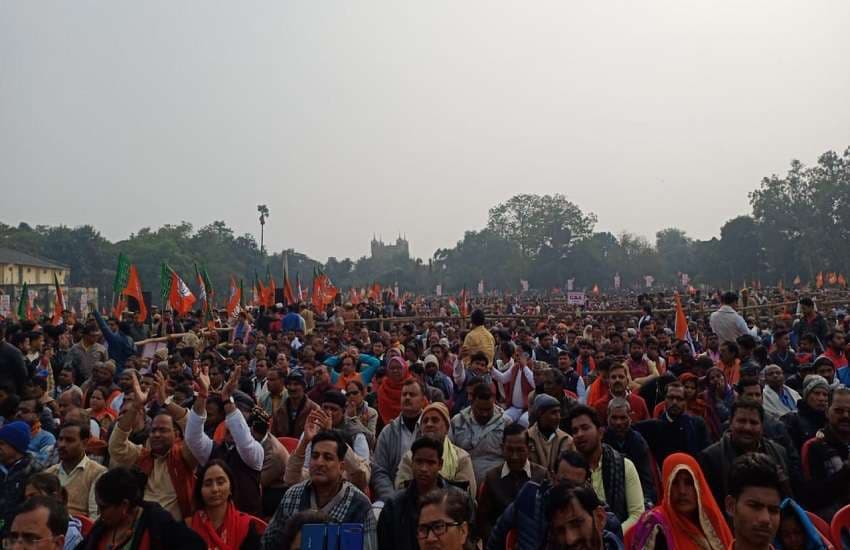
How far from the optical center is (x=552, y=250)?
331 ft

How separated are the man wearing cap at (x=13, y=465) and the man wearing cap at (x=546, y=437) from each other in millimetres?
3408

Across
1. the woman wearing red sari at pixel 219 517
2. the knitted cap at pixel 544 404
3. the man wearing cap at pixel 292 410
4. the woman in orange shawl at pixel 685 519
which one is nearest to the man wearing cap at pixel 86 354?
the man wearing cap at pixel 292 410

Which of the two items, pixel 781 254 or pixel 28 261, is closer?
pixel 28 261

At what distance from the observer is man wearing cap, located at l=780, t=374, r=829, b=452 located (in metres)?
5.98

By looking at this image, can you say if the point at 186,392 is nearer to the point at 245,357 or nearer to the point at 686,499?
the point at 245,357

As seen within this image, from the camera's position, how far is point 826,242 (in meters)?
72.3

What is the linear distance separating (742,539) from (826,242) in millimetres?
78708

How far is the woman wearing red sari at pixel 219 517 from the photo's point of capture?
4.17 metres

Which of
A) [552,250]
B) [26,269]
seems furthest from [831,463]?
[552,250]

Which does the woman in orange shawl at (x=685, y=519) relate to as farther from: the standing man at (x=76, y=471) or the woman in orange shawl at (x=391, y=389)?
the woman in orange shawl at (x=391, y=389)

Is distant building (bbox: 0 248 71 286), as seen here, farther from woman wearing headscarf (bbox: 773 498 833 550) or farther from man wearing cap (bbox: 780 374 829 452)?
woman wearing headscarf (bbox: 773 498 833 550)

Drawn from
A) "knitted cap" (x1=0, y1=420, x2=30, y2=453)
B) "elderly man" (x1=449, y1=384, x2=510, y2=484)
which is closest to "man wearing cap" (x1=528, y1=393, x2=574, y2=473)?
"elderly man" (x1=449, y1=384, x2=510, y2=484)

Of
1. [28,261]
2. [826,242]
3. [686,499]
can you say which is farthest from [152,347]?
[826,242]

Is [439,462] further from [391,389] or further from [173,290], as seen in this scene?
[173,290]
